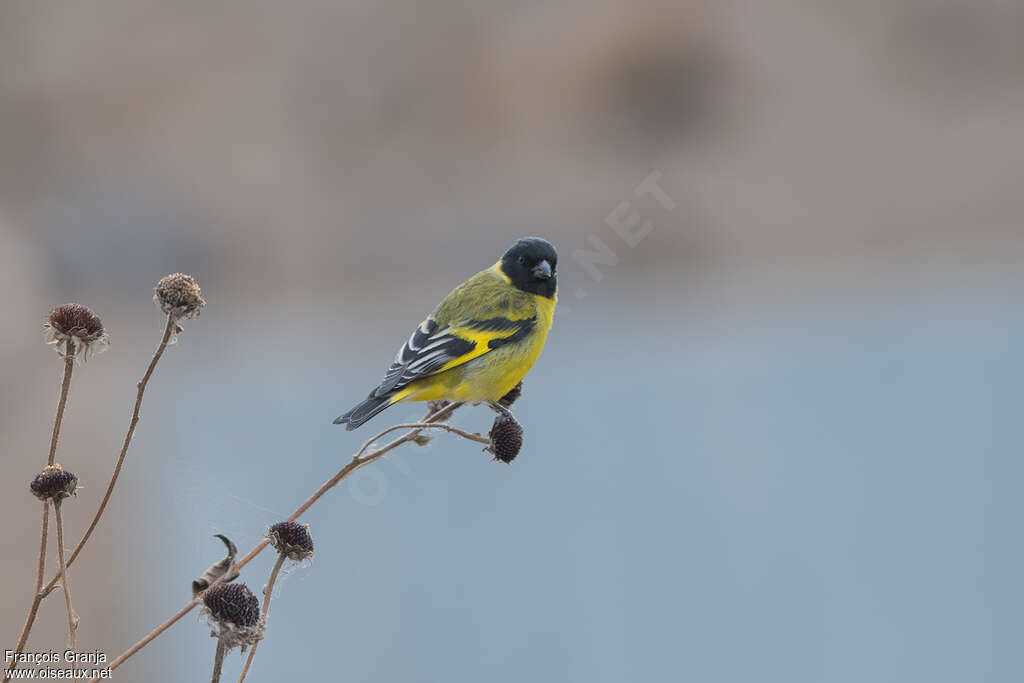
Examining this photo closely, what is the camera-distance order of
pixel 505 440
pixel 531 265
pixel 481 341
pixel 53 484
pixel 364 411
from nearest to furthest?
pixel 53 484 < pixel 505 440 < pixel 364 411 < pixel 481 341 < pixel 531 265

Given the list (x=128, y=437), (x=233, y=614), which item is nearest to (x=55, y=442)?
(x=128, y=437)

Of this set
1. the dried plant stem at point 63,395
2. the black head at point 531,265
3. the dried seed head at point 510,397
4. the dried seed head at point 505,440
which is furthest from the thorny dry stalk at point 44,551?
the black head at point 531,265

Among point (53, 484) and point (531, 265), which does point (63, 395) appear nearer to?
point (53, 484)

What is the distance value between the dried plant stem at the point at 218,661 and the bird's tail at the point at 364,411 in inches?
23.0

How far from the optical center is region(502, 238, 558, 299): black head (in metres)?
1.48

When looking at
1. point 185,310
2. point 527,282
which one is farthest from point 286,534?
point 527,282

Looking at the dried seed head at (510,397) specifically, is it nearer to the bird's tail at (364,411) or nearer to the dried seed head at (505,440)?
the bird's tail at (364,411)

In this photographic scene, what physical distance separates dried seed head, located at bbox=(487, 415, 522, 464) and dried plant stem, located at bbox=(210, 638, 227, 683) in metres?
0.35

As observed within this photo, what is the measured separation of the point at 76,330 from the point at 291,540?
0.80 ft

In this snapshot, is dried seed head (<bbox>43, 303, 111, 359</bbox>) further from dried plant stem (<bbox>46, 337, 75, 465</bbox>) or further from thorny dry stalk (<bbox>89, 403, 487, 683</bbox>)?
thorny dry stalk (<bbox>89, 403, 487, 683</bbox>)

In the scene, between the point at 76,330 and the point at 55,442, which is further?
the point at 76,330

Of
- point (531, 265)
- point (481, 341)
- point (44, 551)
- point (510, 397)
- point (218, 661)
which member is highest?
point (531, 265)

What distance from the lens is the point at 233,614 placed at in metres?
0.62

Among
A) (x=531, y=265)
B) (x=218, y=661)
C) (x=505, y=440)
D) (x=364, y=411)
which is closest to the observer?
(x=218, y=661)
